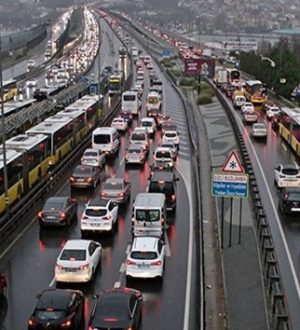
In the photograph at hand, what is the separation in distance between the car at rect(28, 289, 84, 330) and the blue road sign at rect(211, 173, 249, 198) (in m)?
7.16

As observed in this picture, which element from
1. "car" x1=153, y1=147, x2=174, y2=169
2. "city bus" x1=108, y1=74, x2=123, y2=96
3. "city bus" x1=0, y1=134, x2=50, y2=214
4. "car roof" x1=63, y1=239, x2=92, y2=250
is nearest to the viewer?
"car roof" x1=63, y1=239, x2=92, y2=250

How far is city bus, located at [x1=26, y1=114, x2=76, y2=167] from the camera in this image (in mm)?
42438

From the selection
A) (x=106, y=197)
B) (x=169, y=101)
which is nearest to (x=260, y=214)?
(x=106, y=197)

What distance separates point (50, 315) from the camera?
65.3 feet

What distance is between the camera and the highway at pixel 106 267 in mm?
22203

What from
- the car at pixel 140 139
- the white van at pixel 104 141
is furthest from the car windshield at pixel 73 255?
the car at pixel 140 139

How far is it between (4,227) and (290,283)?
11985mm

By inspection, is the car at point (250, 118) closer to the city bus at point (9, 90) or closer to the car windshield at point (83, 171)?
the city bus at point (9, 90)

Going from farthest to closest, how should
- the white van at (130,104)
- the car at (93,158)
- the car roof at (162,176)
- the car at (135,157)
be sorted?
the white van at (130,104) → the car at (135,157) → the car at (93,158) → the car roof at (162,176)

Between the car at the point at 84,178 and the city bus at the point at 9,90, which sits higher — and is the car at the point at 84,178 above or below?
above

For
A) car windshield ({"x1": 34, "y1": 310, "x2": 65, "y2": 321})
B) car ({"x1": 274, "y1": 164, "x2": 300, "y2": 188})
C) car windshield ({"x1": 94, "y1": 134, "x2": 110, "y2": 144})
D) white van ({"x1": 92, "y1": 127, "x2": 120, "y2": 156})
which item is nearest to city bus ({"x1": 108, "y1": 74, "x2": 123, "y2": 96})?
white van ({"x1": 92, "y1": 127, "x2": 120, "y2": 156})

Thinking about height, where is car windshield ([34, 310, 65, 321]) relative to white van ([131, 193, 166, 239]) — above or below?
above

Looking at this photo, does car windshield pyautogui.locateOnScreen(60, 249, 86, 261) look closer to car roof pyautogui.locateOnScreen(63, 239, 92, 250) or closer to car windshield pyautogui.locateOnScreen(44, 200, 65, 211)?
car roof pyautogui.locateOnScreen(63, 239, 92, 250)

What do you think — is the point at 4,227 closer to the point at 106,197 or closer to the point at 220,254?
the point at 106,197
